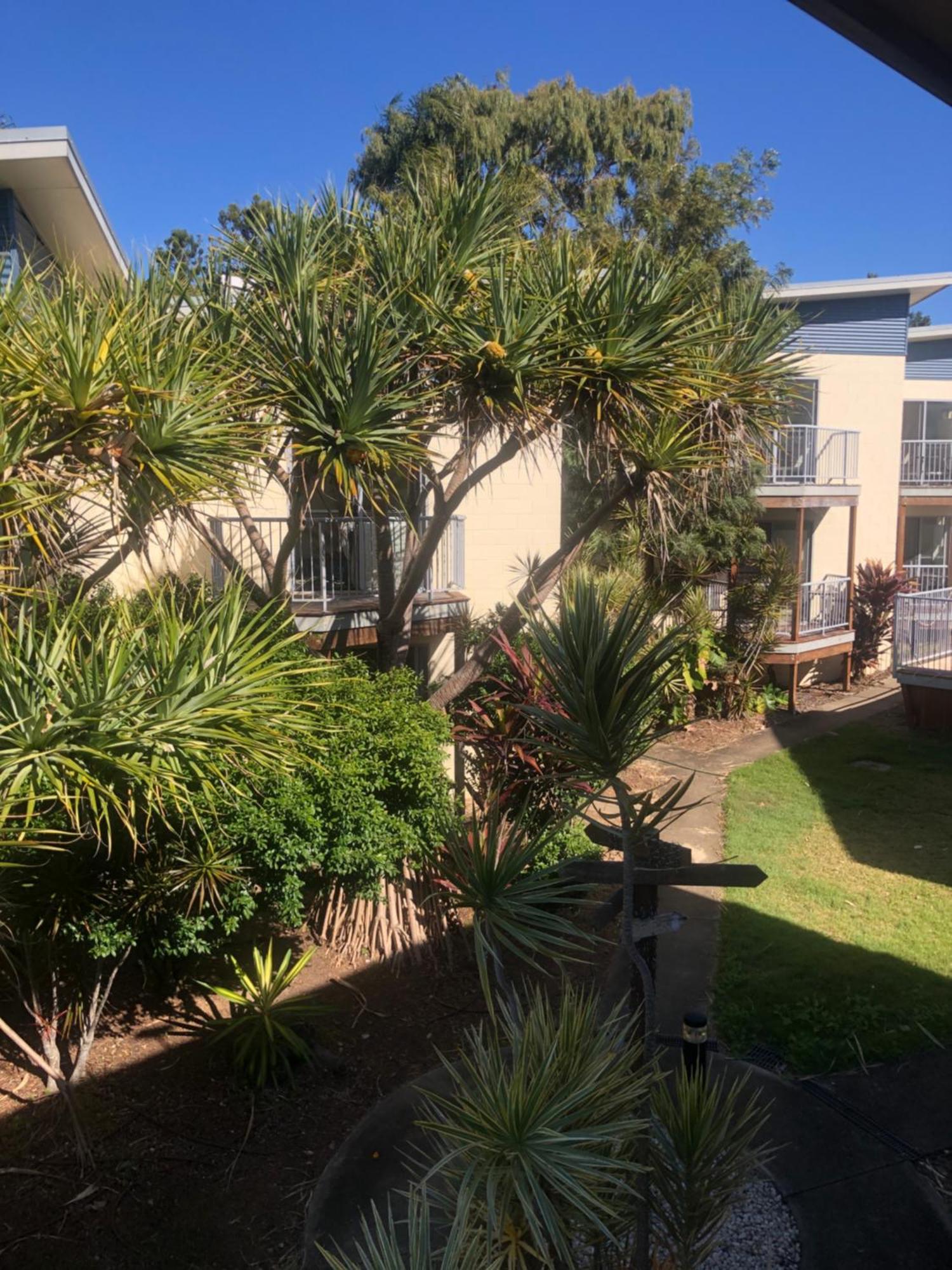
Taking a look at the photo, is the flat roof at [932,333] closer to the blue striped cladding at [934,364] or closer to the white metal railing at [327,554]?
the blue striped cladding at [934,364]

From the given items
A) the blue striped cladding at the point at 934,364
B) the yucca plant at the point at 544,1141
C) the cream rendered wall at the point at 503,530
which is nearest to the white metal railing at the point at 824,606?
the cream rendered wall at the point at 503,530

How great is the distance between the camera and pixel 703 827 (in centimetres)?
1123

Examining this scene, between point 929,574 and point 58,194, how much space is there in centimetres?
2117

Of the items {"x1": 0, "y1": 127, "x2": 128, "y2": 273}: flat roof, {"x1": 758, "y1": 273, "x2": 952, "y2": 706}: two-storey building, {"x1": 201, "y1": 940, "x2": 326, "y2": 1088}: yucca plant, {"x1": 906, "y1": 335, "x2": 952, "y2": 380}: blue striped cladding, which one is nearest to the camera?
{"x1": 201, "y1": 940, "x2": 326, "y2": 1088}: yucca plant

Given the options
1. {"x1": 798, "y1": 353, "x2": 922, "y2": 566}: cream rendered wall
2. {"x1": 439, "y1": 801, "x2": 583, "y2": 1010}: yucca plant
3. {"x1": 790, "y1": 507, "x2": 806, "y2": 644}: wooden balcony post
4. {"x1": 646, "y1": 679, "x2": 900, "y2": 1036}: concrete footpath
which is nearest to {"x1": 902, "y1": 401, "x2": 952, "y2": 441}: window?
{"x1": 798, "y1": 353, "x2": 922, "y2": 566}: cream rendered wall

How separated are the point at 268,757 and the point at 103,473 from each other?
2177 mm

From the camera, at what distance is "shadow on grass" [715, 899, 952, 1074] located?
249 inches

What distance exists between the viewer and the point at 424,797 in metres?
6.45

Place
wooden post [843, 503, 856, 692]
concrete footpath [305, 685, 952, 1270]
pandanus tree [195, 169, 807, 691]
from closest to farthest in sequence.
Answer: concrete footpath [305, 685, 952, 1270] → pandanus tree [195, 169, 807, 691] → wooden post [843, 503, 856, 692]

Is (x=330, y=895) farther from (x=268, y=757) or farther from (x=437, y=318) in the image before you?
(x=437, y=318)

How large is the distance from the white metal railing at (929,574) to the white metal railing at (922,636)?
8.71 m

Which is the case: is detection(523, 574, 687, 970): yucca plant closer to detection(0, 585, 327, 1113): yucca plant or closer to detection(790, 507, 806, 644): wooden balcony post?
detection(0, 585, 327, 1113): yucca plant

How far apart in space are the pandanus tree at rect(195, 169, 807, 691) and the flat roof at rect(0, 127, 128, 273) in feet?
5.21

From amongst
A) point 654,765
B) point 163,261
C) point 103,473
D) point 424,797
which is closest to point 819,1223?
point 424,797
